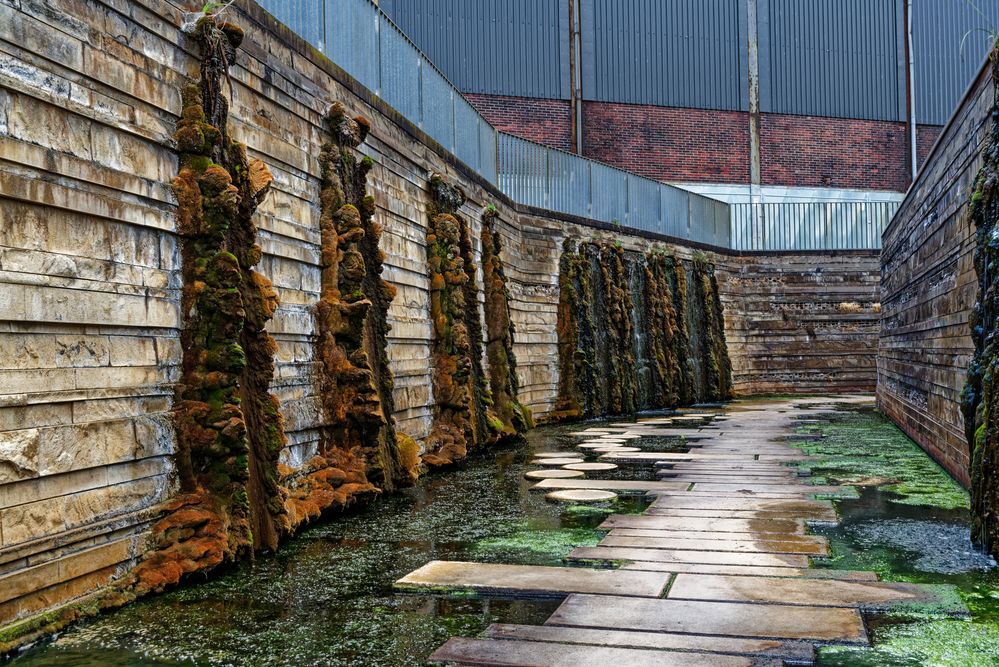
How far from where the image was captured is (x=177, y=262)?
17.5ft

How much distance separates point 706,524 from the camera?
6.36m

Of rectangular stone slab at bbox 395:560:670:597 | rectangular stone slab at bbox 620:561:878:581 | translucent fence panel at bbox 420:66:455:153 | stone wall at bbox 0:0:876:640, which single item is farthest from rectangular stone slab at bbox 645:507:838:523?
translucent fence panel at bbox 420:66:455:153

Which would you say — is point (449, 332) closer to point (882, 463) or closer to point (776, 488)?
point (776, 488)

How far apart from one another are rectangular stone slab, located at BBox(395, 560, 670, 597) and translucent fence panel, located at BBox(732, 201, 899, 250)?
1946 centimetres

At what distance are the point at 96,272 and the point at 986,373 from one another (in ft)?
15.2

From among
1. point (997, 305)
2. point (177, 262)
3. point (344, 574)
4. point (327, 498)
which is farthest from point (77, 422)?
point (997, 305)

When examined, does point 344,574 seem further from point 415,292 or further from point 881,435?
point 881,435

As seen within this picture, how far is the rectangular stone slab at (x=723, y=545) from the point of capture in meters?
5.50

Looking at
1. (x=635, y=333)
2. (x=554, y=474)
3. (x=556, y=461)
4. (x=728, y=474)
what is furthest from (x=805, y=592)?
(x=635, y=333)

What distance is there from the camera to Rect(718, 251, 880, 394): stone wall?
2256 centimetres

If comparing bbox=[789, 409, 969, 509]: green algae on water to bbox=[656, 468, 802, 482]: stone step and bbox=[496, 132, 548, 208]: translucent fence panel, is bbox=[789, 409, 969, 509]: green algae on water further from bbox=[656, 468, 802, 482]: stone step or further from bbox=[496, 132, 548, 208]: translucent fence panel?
Answer: bbox=[496, 132, 548, 208]: translucent fence panel

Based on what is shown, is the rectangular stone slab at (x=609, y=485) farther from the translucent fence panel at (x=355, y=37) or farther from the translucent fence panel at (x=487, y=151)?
the translucent fence panel at (x=487, y=151)

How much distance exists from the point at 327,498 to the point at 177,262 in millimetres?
2301

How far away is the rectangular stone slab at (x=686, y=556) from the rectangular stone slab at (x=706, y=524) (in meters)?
0.67
